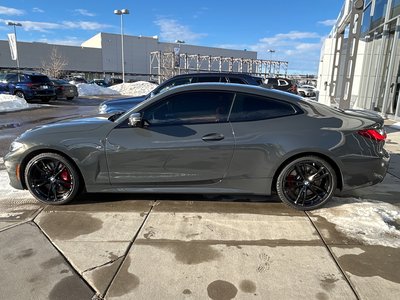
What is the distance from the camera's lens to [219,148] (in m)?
3.88

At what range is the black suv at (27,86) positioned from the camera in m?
19.2

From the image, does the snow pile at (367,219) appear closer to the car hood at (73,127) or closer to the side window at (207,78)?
the car hood at (73,127)

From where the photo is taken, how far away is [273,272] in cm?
284

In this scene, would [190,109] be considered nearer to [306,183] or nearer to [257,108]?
[257,108]

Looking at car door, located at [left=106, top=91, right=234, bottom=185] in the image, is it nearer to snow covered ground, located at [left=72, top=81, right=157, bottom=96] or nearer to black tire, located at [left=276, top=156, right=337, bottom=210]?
black tire, located at [left=276, top=156, right=337, bottom=210]

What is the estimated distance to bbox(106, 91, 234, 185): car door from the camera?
390cm

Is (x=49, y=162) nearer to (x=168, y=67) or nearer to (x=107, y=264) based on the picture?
(x=107, y=264)

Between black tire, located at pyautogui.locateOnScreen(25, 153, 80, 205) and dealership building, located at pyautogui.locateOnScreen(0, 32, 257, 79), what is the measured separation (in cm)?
6376

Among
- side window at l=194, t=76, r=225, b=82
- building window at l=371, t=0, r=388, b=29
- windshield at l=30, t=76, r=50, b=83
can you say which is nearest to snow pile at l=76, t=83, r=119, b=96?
windshield at l=30, t=76, r=50, b=83

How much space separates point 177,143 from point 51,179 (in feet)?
5.67

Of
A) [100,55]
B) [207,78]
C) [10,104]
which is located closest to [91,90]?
[10,104]

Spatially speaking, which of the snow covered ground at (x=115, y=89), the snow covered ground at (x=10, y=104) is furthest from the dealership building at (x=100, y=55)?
the snow covered ground at (x=10, y=104)

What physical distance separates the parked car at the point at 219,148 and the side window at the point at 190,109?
0.01m

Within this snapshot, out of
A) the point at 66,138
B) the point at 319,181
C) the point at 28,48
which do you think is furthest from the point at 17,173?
the point at 28,48
